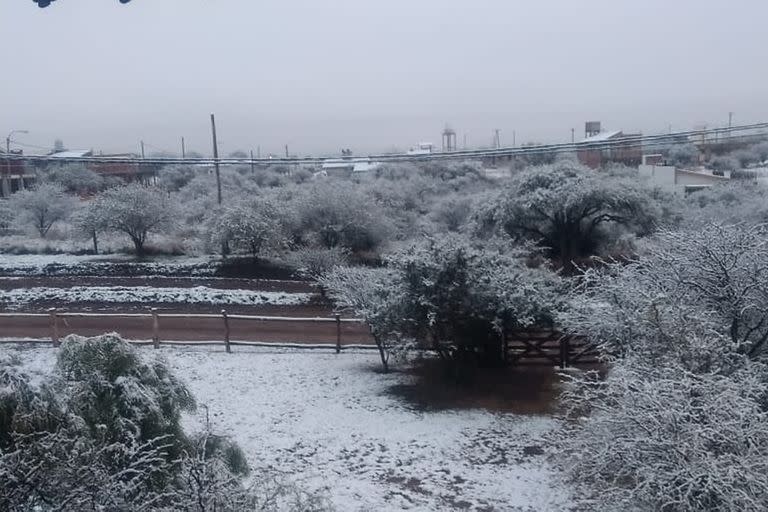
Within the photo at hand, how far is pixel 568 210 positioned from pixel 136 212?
16440 millimetres

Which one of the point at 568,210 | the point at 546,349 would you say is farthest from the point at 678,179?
the point at 546,349

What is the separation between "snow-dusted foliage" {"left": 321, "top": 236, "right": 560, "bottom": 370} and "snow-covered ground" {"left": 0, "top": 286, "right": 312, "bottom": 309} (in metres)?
7.47

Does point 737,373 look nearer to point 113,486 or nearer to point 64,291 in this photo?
point 113,486

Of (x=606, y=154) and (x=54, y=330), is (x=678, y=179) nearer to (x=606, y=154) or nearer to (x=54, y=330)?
(x=606, y=154)

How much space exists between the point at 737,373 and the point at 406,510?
385 centimetres

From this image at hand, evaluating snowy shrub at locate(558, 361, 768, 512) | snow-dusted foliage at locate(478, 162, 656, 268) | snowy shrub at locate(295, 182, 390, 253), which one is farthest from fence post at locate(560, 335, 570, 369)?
snowy shrub at locate(295, 182, 390, 253)

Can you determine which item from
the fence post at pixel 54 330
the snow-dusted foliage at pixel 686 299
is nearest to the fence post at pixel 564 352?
the snow-dusted foliage at pixel 686 299

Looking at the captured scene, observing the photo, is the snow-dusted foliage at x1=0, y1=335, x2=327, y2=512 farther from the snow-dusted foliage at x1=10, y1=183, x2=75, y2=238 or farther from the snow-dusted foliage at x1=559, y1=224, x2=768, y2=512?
the snow-dusted foliage at x1=10, y1=183, x2=75, y2=238

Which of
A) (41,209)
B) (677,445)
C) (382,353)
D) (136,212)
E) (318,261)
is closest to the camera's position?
(677,445)

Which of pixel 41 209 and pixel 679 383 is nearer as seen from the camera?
pixel 679 383

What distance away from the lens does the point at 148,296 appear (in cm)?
1891

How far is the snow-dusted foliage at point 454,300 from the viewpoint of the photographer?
11.5m

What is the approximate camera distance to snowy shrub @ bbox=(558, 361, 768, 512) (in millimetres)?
5543

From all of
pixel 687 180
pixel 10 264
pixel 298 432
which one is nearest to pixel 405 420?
pixel 298 432
